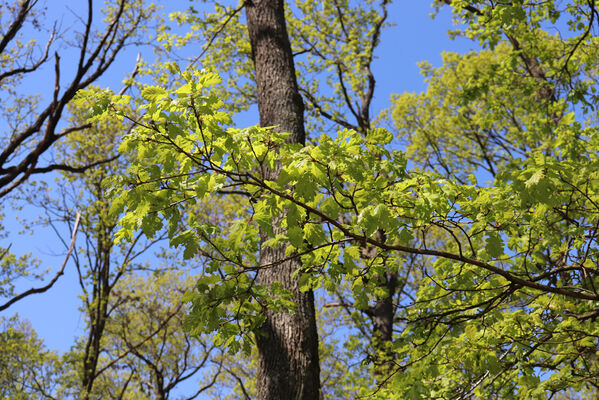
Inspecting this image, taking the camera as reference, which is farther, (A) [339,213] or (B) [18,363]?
(B) [18,363]

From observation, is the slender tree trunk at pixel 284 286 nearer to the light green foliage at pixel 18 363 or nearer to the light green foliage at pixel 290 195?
the light green foliage at pixel 290 195

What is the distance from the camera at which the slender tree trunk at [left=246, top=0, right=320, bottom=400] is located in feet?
11.9

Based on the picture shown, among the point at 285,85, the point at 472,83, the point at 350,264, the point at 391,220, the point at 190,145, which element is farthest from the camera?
the point at 472,83

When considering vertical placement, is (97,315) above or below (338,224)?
above

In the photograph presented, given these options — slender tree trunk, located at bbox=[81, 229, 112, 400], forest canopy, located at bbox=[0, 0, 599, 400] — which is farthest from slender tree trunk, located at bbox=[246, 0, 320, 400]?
slender tree trunk, located at bbox=[81, 229, 112, 400]

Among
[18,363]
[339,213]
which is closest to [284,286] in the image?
[339,213]

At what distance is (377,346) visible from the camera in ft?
34.6

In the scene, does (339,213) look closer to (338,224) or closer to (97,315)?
(338,224)

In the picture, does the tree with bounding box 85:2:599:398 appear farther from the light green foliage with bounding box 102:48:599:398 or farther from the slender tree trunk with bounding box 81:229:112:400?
the slender tree trunk with bounding box 81:229:112:400

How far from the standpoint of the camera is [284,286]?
13.0 ft

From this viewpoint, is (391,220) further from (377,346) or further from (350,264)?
(377,346)

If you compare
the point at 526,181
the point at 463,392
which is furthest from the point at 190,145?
the point at 463,392

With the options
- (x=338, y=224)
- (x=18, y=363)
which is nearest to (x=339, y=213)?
(x=338, y=224)

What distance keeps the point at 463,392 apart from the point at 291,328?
1.53m
